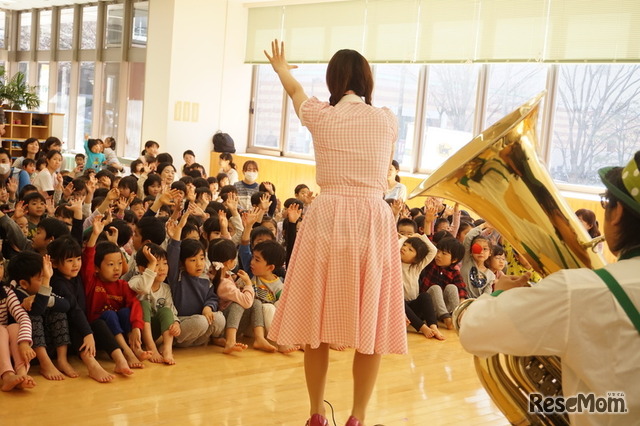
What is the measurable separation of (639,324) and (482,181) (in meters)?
0.66

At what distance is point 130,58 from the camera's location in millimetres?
12867

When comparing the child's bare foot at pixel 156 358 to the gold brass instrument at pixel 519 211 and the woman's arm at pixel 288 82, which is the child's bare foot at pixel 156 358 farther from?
the gold brass instrument at pixel 519 211

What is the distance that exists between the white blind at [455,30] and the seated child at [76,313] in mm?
6413

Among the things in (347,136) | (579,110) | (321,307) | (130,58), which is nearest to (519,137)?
(347,136)

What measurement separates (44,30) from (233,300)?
1274 centimetres

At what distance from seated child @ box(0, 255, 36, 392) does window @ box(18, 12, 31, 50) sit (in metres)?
13.5

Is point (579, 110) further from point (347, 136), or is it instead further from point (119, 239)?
point (347, 136)

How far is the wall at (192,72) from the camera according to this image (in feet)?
37.2

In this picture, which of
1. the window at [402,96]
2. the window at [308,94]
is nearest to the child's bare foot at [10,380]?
the window at [402,96]

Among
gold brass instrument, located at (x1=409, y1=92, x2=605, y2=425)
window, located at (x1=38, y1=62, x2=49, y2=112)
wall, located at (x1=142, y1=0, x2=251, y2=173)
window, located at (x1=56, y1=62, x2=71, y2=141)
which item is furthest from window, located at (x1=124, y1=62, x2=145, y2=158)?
gold brass instrument, located at (x1=409, y1=92, x2=605, y2=425)

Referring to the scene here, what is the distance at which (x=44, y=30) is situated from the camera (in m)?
15.3

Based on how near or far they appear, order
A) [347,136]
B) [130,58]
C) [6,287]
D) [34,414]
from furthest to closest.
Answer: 1. [130,58]
2. [6,287]
3. [34,414]
4. [347,136]

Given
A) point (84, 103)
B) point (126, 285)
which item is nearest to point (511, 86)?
point (126, 285)

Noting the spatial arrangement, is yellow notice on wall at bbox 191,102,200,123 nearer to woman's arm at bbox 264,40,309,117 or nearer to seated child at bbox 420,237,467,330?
seated child at bbox 420,237,467,330
